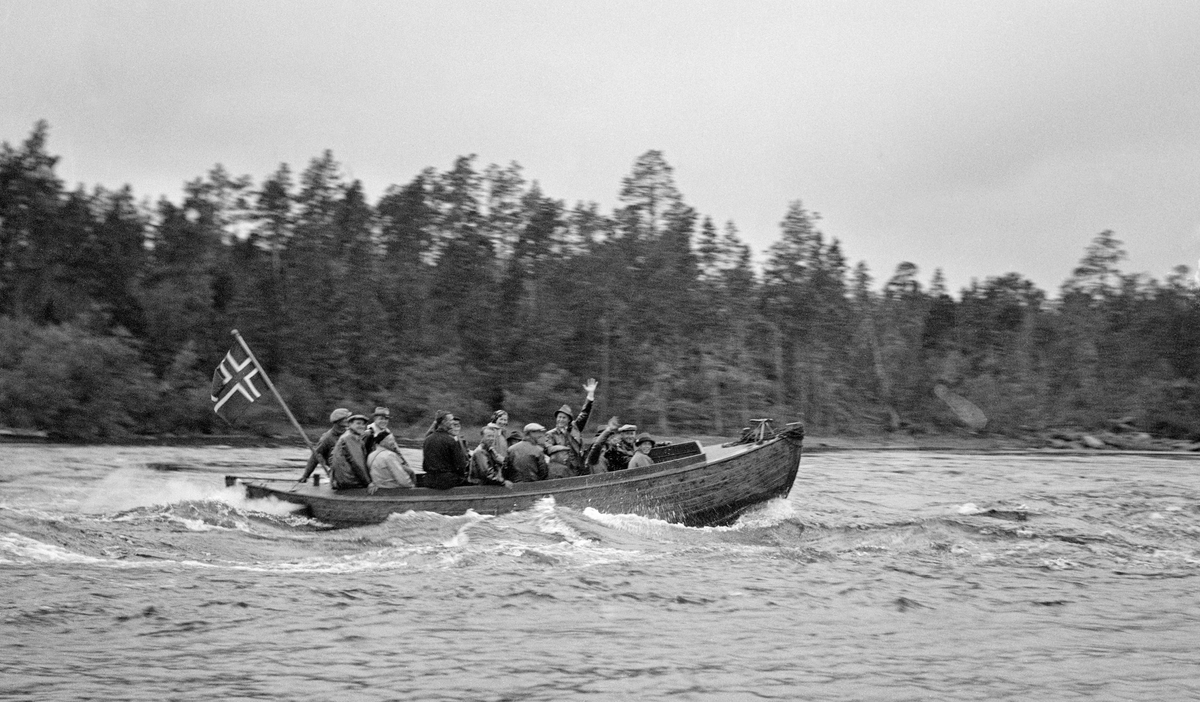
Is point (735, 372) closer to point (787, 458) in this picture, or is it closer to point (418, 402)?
point (418, 402)

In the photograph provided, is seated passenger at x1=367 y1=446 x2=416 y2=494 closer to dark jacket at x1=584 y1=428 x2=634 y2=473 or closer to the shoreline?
dark jacket at x1=584 y1=428 x2=634 y2=473

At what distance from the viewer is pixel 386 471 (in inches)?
686

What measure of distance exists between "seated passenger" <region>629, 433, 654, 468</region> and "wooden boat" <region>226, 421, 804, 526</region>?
0.95ft

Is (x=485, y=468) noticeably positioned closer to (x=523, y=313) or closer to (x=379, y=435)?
(x=379, y=435)

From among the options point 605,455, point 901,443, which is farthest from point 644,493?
point 901,443

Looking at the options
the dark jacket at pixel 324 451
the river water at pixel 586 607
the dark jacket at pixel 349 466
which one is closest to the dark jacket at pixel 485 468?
the river water at pixel 586 607

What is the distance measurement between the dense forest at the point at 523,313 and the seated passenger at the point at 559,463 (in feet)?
140

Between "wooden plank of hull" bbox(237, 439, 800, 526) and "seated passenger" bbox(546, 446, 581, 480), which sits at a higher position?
"seated passenger" bbox(546, 446, 581, 480)

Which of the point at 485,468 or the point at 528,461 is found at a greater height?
→ the point at 528,461

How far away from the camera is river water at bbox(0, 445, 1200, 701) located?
9328 millimetres

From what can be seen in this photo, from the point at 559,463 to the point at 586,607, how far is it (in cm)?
648

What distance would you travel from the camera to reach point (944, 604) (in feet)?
41.2

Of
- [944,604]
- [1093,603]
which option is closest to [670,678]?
[944,604]

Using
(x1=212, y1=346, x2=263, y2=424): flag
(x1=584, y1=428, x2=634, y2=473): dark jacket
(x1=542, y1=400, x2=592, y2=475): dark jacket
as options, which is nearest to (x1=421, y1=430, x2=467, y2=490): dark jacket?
(x1=542, y1=400, x2=592, y2=475): dark jacket
